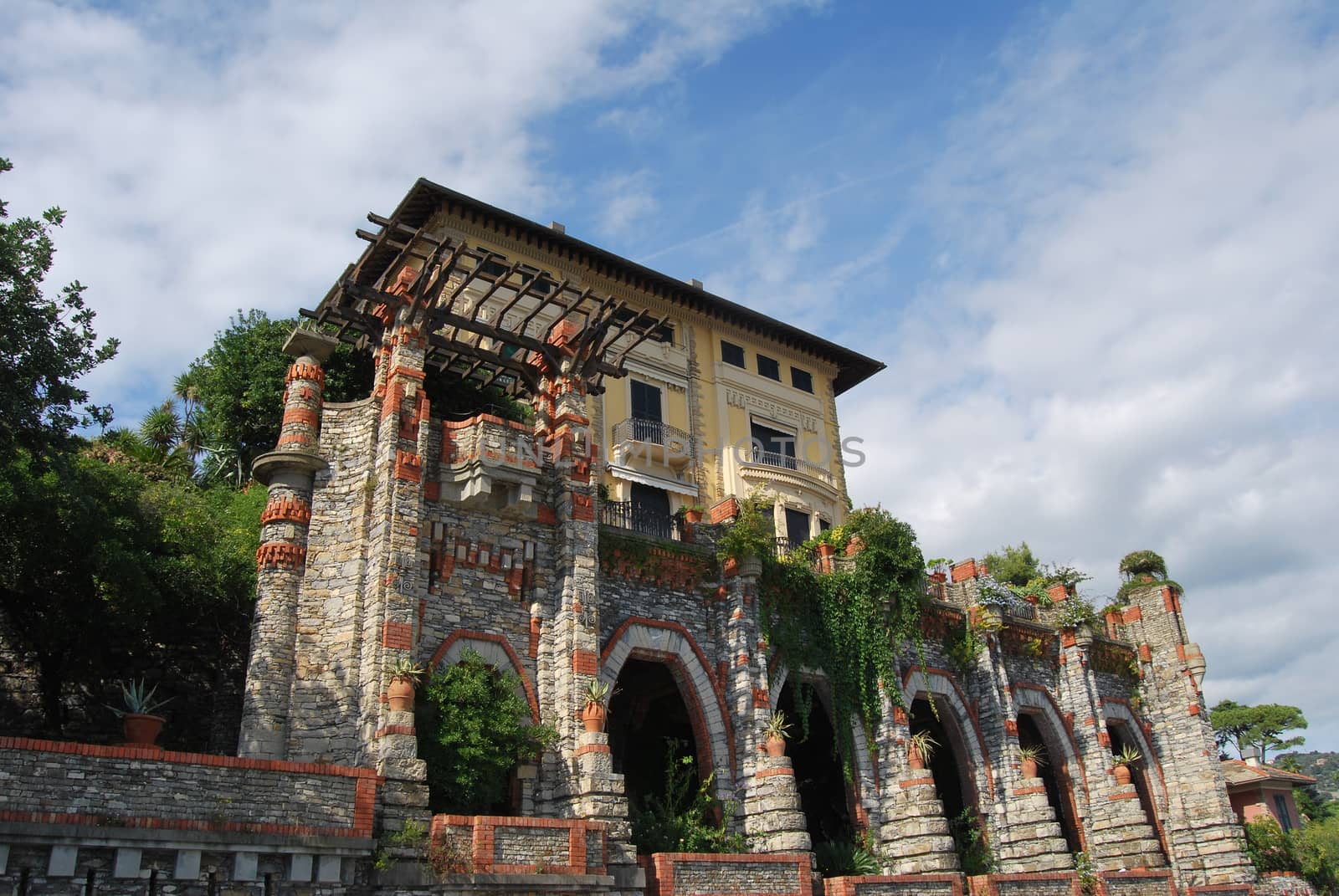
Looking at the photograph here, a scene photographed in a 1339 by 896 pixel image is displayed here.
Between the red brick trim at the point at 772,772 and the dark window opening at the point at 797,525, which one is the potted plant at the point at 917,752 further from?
the dark window opening at the point at 797,525

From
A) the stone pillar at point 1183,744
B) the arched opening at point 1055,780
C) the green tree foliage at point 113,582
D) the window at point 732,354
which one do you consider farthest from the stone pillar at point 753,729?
the window at point 732,354

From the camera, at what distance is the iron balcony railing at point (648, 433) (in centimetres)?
3334

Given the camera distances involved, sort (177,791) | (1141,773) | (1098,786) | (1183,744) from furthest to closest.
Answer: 1. (1183,744)
2. (1141,773)
3. (1098,786)
4. (177,791)

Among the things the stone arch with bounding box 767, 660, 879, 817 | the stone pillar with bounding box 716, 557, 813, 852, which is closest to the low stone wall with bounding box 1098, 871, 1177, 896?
the stone arch with bounding box 767, 660, 879, 817

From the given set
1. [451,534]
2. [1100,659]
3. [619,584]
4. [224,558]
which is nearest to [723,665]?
[619,584]

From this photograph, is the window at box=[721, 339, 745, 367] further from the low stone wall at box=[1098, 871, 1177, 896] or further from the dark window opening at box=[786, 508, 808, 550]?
the low stone wall at box=[1098, 871, 1177, 896]

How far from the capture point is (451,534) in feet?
62.7

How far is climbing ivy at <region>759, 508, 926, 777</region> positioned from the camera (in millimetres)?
23641

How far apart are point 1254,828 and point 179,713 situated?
31.5m

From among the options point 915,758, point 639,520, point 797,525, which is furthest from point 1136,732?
point 639,520

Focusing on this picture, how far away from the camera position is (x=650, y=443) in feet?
110

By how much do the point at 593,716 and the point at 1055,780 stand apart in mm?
17205

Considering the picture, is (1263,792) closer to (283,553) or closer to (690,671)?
(690,671)

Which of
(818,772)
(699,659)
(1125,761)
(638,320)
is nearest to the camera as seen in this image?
(699,659)
